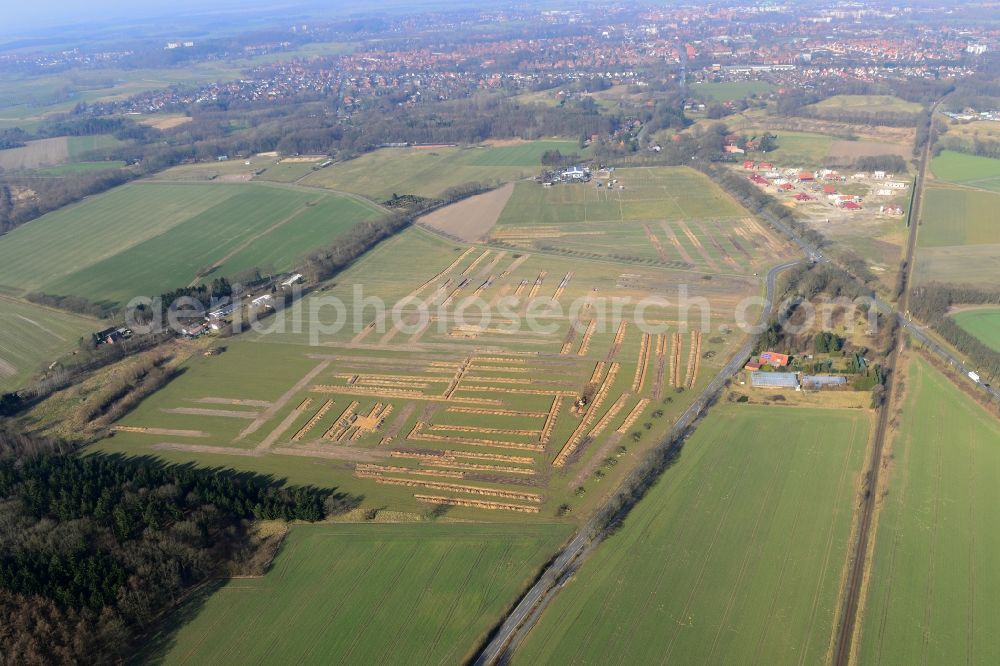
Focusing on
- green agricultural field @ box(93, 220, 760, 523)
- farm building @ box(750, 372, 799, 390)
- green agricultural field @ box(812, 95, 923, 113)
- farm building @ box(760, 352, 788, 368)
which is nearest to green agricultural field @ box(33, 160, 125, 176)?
green agricultural field @ box(93, 220, 760, 523)

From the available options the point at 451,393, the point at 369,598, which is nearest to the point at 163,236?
the point at 451,393

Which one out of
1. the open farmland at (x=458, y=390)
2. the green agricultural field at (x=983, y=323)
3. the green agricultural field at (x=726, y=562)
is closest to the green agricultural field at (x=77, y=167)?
the open farmland at (x=458, y=390)

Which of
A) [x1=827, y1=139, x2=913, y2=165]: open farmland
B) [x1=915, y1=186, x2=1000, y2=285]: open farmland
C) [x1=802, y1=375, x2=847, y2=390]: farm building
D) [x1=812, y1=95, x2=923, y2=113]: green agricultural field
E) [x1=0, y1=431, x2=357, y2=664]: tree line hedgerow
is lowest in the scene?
[x1=0, y1=431, x2=357, y2=664]: tree line hedgerow

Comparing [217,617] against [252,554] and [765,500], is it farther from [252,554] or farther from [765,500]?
[765,500]

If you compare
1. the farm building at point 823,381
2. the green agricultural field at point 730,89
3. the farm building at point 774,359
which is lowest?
the farm building at point 823,381

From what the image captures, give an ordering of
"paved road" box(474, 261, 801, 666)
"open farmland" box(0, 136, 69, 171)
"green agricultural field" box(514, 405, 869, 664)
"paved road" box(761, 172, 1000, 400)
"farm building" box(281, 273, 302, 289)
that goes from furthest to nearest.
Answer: "open farmland" box(0, 136, 69, 171) → "farm building" box(281, 273, 302, 289) → "paved road" box(761, 172, 1000, 400) → "paved road" box(474, 261, 801, 666) → "green agricultural field" box(514, 405, 869, 664)

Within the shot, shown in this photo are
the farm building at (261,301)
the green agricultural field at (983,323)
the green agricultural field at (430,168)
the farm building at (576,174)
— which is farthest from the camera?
the green agricultural field at (430,168)

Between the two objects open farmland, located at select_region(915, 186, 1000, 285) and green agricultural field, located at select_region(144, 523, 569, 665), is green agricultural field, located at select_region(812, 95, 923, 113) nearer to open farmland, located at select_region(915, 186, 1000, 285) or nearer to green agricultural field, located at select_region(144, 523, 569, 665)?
open farmland, located at select_region(915, 186, 1000, 285)

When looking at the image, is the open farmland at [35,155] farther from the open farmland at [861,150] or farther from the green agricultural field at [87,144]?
the open farmland at [861,150]
